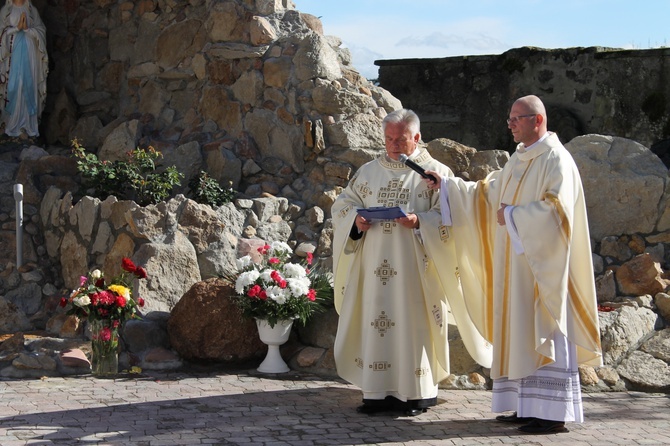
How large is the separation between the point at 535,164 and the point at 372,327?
1.50m

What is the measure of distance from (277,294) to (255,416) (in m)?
1.39

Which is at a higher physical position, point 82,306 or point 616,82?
point 616,82

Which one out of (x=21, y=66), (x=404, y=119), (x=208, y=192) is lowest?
(x=208, y=192)

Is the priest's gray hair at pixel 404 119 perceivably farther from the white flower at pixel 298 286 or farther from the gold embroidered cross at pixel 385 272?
the white flower at pixel 298 286

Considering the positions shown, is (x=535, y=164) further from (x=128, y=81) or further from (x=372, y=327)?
(x=128, y=81)

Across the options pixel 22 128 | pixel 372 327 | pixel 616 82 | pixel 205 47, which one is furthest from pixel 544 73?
pixel 372 327

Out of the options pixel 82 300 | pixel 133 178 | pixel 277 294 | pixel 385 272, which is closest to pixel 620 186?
pixel 385 272

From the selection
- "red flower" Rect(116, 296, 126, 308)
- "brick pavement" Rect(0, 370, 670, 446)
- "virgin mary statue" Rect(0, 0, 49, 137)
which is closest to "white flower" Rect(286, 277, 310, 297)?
"brick pavement" Rect(0, 370, 670, 446)

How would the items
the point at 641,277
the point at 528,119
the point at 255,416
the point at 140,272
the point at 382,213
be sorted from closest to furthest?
the point at 528,119 < the point at 255,416 < the point at 382,213 < the point at 140,272 < the point at 641,277

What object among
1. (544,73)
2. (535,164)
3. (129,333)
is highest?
(544,73)

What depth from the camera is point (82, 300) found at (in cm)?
766

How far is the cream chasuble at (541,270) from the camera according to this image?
6.20m

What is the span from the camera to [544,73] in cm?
1331

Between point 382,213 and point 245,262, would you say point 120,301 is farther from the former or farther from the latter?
point 382,213
